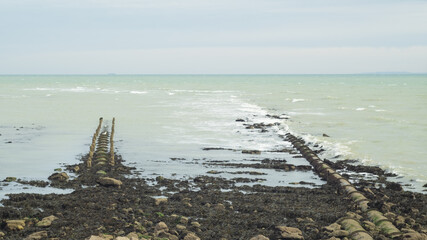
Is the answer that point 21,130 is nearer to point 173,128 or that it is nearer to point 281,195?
point 173,128

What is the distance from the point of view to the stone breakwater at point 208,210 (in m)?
12.4

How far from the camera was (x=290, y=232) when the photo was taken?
40.3 ft

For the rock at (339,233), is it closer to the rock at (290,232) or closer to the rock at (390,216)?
the rock at (290,232)

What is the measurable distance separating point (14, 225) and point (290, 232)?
6.65 m

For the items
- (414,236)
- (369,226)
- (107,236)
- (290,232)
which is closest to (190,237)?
(107,236)

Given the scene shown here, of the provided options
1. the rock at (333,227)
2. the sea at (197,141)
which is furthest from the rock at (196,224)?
the sea at (197,141)

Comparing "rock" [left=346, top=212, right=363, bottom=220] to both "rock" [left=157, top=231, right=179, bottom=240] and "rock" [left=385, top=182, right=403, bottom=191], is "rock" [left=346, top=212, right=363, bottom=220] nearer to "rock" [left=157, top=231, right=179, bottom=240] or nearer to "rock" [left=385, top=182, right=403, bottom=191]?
"rock" [left=385, top=182, right=403, bottom=191]

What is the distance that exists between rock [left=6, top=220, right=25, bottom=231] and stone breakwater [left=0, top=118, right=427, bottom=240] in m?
0.02

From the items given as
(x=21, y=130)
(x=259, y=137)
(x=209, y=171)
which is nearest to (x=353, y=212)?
(x=209, y=171)

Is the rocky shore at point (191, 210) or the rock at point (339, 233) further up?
the rock at point (339, 233)

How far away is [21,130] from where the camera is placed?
3659cm

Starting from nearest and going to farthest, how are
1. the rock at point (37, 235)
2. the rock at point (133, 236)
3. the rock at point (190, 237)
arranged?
the rock at point (133, 236) < the rock at point (37, 235) < the rock at point (190, 237)

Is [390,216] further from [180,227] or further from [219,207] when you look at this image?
[180,227]

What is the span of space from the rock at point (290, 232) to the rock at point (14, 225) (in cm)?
623
